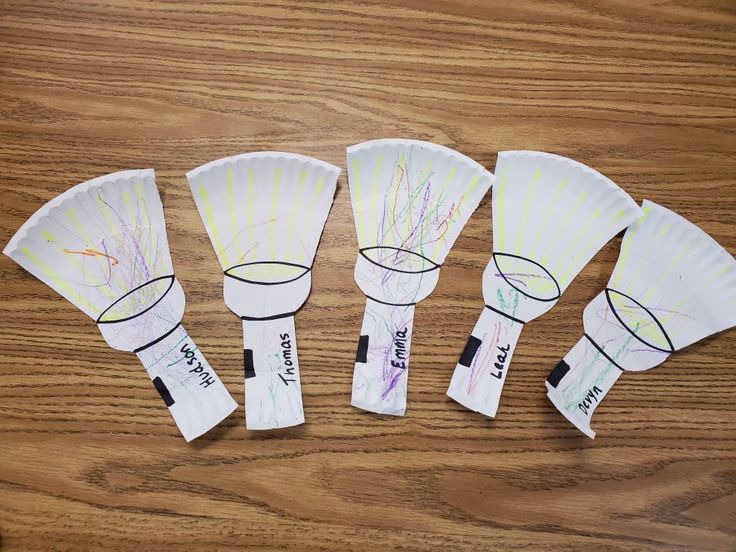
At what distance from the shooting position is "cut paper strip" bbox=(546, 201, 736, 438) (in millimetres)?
775

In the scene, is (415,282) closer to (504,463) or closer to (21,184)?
(504,463)

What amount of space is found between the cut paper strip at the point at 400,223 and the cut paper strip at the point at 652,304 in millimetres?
220

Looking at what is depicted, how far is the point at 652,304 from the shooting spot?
792 mm

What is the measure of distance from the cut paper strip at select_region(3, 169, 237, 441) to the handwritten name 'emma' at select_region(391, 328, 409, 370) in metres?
0.23

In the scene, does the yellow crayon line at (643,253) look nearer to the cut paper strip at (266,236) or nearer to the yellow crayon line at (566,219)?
the yellow crayon line at (566,219)

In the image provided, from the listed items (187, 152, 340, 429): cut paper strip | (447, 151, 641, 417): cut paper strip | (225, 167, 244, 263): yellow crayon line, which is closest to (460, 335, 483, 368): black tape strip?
(447, 151, 641, 417): cut paper strip

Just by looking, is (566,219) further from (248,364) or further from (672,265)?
(248,364)

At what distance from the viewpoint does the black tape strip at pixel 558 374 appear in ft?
2.50

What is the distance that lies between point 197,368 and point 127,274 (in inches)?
6.5

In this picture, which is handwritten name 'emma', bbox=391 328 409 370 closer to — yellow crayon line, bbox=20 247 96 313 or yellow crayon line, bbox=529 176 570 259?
yellow crayon line, bbox=529 176 570 259

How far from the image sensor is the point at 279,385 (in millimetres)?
752

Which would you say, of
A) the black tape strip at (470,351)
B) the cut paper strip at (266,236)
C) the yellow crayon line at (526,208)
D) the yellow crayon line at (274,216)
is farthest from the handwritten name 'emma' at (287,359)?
the yellow crayon line at (526,208)

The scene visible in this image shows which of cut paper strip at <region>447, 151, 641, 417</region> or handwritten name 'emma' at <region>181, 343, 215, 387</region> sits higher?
cut paper strip at <region>447, 151, 641, 417</region>

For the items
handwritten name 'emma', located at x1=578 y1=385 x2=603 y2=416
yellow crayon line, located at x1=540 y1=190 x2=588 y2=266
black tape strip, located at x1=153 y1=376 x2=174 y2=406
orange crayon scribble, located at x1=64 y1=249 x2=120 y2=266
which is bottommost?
black tape strip, located at x1=153 y1=376 x2=174 y2=406
